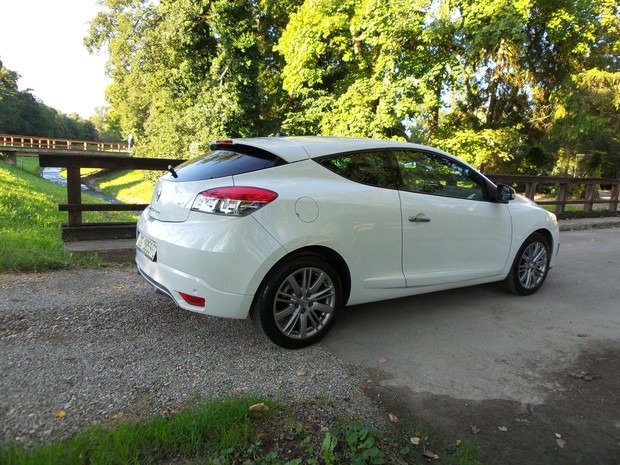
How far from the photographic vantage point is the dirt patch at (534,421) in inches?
92.0

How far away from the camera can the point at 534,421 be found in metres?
2.61

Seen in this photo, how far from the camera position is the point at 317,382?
9.41 feet

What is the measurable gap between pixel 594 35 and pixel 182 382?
20.0 metres

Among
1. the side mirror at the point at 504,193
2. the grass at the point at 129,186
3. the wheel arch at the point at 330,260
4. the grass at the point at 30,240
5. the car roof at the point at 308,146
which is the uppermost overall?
the car roof at the point at 308,146

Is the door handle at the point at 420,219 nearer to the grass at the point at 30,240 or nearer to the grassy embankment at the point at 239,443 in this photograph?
the grassy embankment at the point at 239,443

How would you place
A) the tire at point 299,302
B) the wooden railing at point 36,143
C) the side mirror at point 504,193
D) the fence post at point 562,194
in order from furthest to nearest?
the wooden railing at point 36,143 → the fence post at point 562,194 → the side mirror at point 504,193 → the tire at point 299,302

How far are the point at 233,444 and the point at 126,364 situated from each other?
47.4 inches

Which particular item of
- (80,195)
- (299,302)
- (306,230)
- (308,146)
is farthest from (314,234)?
(80,195)

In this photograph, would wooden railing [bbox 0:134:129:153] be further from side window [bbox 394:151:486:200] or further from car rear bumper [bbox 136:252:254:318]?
side window [bbox 394:151:486:200]

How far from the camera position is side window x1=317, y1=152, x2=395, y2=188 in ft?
11.5

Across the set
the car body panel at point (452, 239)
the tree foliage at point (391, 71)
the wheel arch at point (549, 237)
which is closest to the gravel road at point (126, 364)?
the car body panel at point (452, 239)

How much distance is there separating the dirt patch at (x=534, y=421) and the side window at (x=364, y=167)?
1.58 metres

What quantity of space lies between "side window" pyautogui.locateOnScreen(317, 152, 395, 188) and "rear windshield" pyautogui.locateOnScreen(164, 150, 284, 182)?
1.53 feet

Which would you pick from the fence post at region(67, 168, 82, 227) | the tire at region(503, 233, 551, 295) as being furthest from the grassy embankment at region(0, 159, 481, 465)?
the fence post at region(67, 168, 82, 227)
